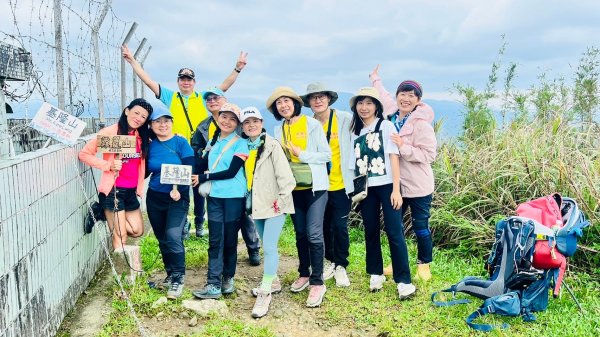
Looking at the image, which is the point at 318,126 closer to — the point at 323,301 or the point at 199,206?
the point at 323,301

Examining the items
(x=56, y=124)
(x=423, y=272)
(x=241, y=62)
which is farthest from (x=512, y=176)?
(x=56, y=124)

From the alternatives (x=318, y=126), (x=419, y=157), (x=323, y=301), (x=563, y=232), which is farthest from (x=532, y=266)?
(x=318, y=126)

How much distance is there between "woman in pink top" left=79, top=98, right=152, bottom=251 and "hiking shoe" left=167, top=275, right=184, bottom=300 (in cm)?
57

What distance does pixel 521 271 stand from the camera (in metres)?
4.06

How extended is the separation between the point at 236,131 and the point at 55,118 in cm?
139

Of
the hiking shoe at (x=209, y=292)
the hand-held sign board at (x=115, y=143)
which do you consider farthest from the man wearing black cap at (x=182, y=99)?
the hiking shoe at (x=209, y=292)

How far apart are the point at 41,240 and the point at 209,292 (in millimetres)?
1462

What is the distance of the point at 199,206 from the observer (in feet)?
20.2

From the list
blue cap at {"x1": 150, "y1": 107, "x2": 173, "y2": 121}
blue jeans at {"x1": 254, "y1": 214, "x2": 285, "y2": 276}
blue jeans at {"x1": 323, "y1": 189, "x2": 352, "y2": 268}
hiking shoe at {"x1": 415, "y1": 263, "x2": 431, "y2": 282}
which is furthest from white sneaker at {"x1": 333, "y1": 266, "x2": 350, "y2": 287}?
blue cap at {"x1": 150, "y1": 107, "x2": 173, "y2": 121}

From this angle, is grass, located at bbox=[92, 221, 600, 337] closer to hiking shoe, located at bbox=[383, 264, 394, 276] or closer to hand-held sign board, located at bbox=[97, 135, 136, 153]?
hiking shoe, located at bbox=[383, 264, 394, 276]

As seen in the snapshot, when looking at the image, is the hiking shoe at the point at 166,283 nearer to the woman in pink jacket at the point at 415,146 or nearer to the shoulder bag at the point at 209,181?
the shoulder bag at the point at 209,181

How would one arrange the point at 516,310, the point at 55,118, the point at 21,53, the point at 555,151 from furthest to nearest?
the point at 555,151 < the point at 21,53 < the point at 516,310 < the point at 55,118

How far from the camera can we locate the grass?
381cm

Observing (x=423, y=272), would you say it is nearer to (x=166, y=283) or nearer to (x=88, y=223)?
(x=166, y=283)
